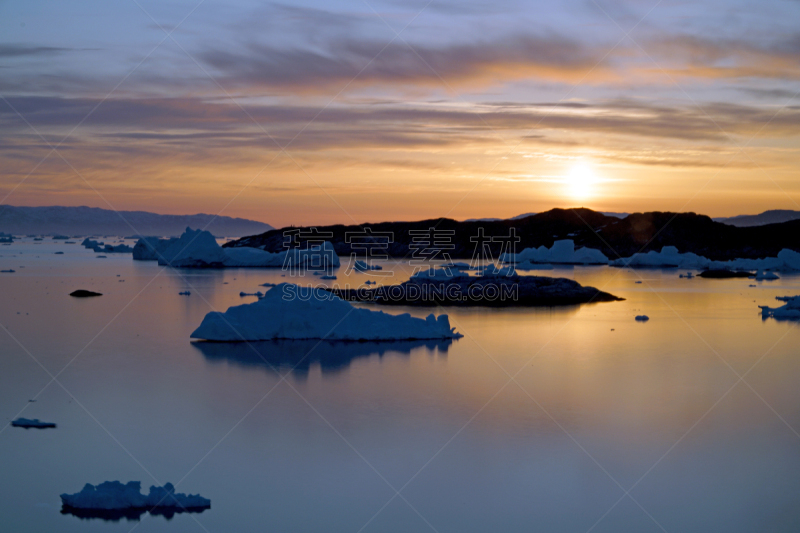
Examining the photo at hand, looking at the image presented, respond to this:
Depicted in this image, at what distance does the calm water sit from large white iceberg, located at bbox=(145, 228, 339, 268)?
18984 mm

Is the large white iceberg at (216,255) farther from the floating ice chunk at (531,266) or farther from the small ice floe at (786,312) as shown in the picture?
the small ice floe at (786,312)

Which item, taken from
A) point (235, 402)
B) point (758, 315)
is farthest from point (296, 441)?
point (758, 315)

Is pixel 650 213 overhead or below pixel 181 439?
overhead

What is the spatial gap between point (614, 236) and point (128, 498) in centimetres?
5605

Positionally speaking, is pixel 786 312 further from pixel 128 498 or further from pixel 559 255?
pixel 559 255

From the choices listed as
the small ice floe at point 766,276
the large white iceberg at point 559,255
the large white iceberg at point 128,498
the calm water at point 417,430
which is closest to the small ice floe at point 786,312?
the calm water at point 417,430

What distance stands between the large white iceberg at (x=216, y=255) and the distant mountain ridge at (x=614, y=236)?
12.3 meters

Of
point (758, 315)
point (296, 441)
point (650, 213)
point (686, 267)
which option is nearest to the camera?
point (296, 441)

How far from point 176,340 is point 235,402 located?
5.02 m

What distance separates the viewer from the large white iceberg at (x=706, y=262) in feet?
119

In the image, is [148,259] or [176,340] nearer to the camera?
[176,340]

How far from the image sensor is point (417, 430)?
7500mm

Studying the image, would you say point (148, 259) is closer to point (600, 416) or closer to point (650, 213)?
point (600, 416)

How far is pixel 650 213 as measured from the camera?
6009 centimetres
